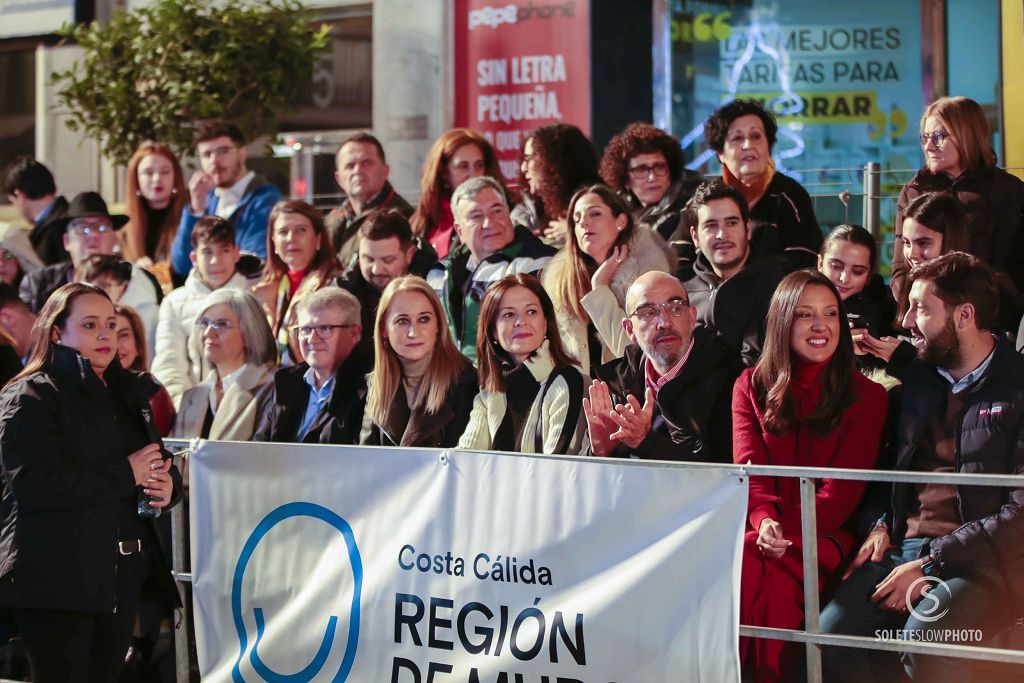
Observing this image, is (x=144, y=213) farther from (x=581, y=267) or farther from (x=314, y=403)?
(x=581, y=267)

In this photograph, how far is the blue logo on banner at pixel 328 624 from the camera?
5582 millimetres

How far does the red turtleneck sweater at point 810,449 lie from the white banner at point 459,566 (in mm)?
495

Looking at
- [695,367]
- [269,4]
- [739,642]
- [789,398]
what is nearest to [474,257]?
[695,367]

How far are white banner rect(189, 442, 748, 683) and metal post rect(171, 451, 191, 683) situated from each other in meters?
0.16

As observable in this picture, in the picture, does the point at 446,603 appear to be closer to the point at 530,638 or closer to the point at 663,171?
the point at 530,638

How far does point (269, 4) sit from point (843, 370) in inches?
291

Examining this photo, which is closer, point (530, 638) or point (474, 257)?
point (530, 638)

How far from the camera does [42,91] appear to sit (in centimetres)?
1448

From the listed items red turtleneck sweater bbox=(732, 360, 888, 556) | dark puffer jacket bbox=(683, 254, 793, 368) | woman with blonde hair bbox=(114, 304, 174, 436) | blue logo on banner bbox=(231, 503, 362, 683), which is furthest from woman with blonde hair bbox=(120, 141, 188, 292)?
red turtleneck sweater bbox=(732, 360, 888, 556)

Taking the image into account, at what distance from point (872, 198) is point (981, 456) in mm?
3480

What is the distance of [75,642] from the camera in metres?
5.54

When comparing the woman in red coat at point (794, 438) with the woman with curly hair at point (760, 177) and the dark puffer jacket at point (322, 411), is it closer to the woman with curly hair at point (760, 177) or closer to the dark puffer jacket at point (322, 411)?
the woman with curly hair at point (760, 177)

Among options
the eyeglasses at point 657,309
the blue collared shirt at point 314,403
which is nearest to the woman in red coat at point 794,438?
the eyeglasses at point 657,309

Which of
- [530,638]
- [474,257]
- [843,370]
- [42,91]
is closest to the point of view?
[530,638]
